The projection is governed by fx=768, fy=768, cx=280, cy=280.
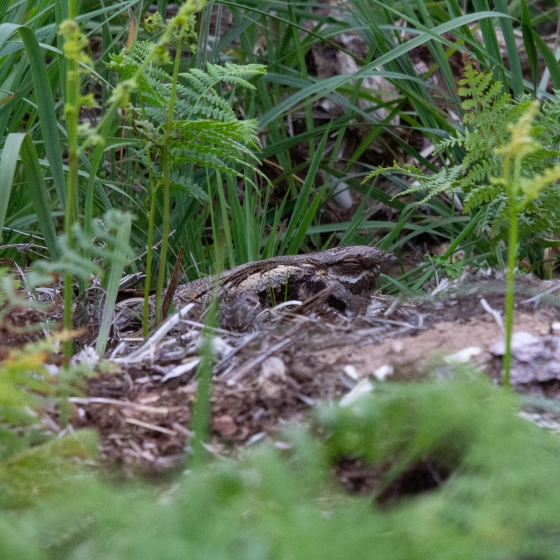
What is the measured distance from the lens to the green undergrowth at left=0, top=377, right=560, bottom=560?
1.13 m

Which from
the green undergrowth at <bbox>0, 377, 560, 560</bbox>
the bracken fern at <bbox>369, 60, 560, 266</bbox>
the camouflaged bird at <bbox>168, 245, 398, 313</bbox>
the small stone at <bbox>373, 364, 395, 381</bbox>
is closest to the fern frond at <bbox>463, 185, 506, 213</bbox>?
the bracken fern at <bbox>369, 60, 560, 266</bbox>

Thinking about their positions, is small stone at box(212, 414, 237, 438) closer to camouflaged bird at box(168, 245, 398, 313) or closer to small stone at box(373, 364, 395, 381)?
small stone at box(373, 364, 395, 381)

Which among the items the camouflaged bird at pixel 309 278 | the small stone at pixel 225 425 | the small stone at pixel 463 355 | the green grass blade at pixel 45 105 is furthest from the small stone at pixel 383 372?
the green grass blade at pixel 45 105

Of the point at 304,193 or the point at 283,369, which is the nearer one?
the point at 283,369

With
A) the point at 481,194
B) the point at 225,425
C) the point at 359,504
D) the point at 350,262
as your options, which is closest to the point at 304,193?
the point at 350,262

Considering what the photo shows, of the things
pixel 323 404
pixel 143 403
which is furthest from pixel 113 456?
pixel 323 404

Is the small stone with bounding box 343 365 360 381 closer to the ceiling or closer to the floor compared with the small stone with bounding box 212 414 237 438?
closer to the ceiling

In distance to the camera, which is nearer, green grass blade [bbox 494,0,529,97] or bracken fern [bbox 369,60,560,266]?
bracken fern [bbox 369,60,560,266]

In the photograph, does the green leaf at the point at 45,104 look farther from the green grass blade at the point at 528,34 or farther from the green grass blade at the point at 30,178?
the green grass blade at the point at 528,34

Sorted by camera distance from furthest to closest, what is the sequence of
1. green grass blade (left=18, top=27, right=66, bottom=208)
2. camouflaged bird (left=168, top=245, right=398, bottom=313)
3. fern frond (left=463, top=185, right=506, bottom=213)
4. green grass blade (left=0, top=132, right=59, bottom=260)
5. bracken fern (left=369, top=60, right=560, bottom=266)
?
1. camouflaged bird (left=168, top=245, right=398, bottom=313)
2. bracken fern (left=369, top=60, right=560, bottom=266)
3. fern frond (left=463, top=185, right=506, bottom=213)
4. green grass blade (left=18, top=27, right=66, bottom=208)
5. green grass blade (left=0, top=132, right=59, bottom=260)

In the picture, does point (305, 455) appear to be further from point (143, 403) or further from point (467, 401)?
point (143, 403)

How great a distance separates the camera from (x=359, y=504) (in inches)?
55.2

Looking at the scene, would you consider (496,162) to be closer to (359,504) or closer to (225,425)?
(225,425)

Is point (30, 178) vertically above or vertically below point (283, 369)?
above
